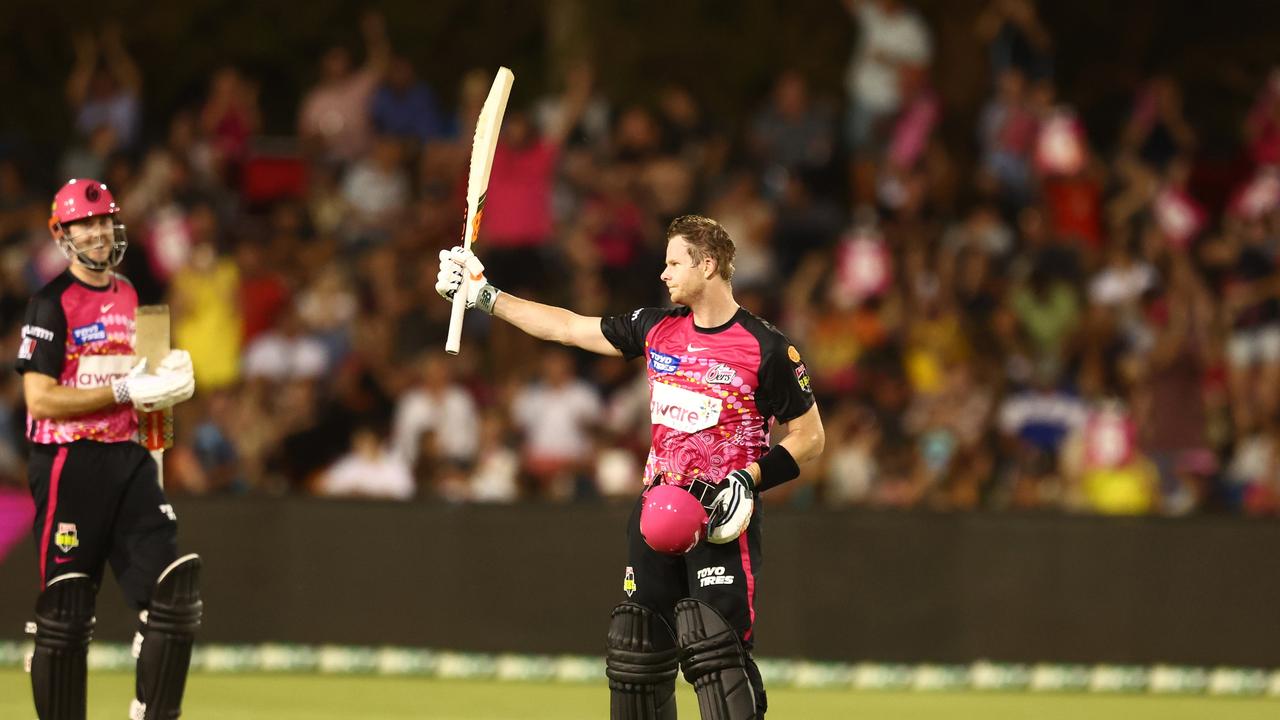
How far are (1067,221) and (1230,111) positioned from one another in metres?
5.62

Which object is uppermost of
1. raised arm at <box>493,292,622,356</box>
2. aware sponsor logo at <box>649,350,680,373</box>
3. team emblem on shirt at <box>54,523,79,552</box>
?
raised arm at <box>493,292,622,356</box>

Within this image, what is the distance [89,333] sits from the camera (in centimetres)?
854

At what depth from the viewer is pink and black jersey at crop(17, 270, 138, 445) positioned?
841cm

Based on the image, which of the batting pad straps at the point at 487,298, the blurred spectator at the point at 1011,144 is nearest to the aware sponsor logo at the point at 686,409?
the batting pad straps at the point at 487,298

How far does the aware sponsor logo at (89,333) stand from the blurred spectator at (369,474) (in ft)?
16.7

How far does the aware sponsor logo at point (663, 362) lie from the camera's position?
786 centimetres

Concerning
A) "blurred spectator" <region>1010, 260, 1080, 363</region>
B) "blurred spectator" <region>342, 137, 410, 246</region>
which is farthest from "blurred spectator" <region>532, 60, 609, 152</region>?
"blurred spectator" <region>1010, 260, 1080, 363</region>

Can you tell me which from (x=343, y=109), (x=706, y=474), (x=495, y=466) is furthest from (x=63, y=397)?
(x=343, y=109)

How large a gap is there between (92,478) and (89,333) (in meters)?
0.66

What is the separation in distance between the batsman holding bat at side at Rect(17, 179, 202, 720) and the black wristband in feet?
8.79

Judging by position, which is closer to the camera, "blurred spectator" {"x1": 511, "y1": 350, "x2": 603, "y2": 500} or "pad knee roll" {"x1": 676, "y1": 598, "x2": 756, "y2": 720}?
"pad knee roll" {"x1": 676, "y1": 598, "x2": 756, "y2": 720}

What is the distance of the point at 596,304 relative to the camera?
15.4 metres

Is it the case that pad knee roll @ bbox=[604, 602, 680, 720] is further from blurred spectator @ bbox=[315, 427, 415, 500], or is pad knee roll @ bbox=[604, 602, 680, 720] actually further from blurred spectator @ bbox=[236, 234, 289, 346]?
blurred spectator @ bbox=[236, 234, 289, 346]

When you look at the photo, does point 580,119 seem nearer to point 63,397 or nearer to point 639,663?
point 63,397
